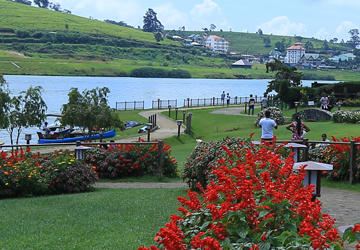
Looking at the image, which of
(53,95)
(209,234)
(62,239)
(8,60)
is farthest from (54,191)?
(8,60)

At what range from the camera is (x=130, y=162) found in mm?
15109

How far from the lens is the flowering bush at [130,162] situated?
15023mm

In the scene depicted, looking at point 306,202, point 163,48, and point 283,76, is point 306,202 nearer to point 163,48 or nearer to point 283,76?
point 283,76

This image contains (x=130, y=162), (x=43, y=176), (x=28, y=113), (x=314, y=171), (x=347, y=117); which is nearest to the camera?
(x=314, y=171)

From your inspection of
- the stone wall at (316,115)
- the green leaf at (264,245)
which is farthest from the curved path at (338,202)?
the stone wall at (316,115)

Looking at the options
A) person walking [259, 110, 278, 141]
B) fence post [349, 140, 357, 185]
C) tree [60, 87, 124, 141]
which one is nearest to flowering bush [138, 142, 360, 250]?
fence post [349, 140, 357, 185]

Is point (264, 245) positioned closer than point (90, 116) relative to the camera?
Yes

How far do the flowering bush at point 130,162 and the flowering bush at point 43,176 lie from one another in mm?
1907

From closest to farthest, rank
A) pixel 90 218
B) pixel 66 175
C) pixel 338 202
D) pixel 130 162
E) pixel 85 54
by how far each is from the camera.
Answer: pixel 90 218 < pixel 338 202 < pixel 66 175 < pixel 130 162 < pixel 85 54

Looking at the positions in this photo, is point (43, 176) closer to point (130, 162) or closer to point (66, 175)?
point (66, 175)

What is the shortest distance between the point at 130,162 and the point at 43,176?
11.0ft

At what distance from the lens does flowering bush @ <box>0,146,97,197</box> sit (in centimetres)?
1203

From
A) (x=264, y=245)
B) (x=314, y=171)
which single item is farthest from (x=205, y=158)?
(x=264, y=245)

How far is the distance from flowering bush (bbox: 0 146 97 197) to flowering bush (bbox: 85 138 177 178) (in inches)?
75.1
